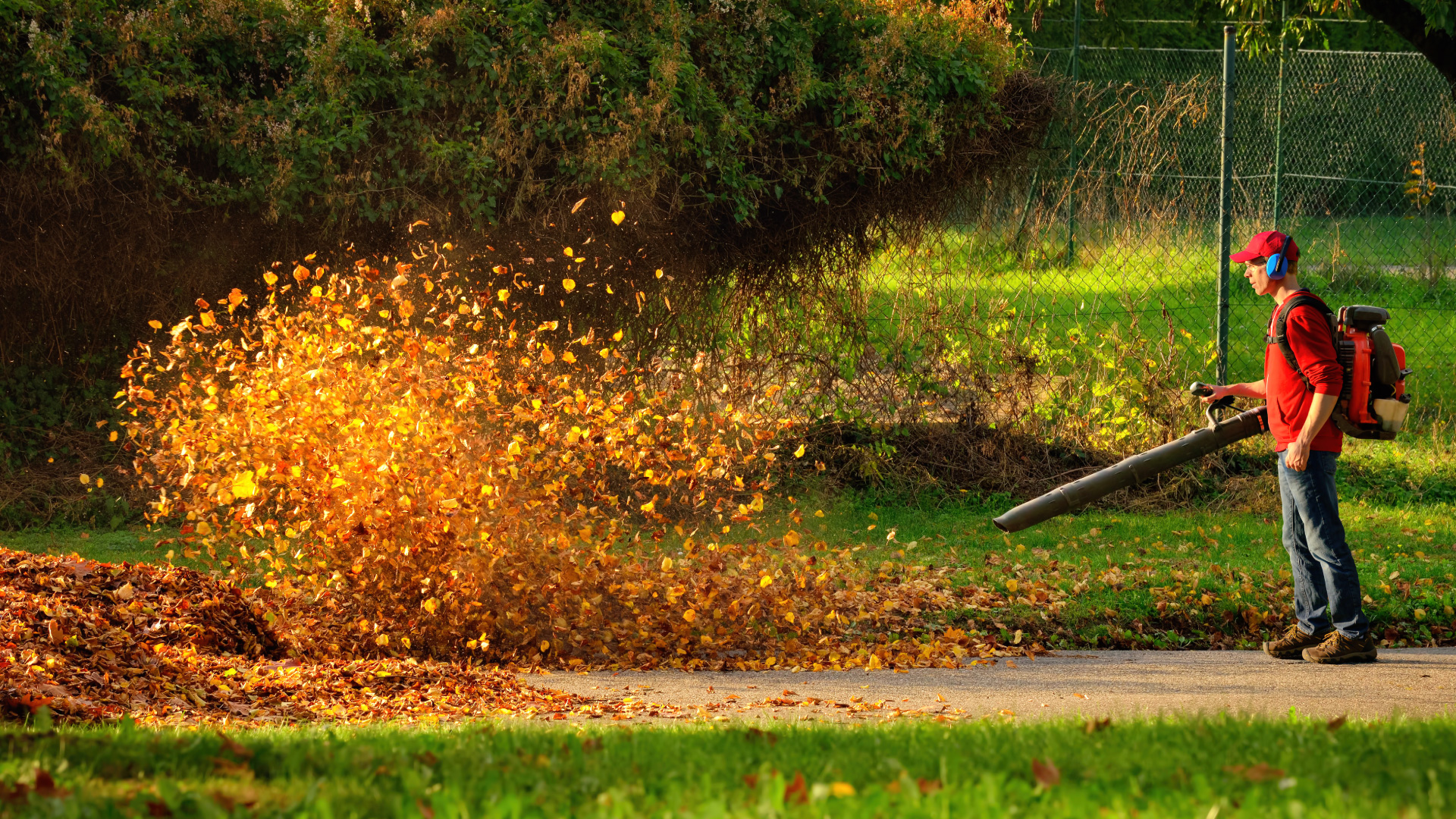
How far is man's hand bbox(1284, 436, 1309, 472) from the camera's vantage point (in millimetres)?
5883

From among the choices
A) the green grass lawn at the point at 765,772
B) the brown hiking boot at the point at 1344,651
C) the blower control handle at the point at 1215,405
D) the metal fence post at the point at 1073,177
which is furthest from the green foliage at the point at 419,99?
the green grass lawn at the point at 765,772

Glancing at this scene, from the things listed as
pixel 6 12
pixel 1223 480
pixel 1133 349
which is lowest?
pixel 1223 480

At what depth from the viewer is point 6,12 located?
8102mm

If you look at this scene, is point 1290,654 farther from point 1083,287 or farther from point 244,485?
point 1083,287

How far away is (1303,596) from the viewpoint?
244 inches

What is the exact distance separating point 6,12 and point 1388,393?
26.0 ft

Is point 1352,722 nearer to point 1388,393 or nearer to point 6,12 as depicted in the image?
point 1388,393

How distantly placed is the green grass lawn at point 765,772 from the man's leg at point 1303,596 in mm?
2041

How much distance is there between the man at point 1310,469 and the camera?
5902 mm

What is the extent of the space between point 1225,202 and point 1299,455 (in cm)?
482

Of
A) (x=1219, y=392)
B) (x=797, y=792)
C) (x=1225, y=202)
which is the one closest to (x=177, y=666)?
(x=797, y=792)

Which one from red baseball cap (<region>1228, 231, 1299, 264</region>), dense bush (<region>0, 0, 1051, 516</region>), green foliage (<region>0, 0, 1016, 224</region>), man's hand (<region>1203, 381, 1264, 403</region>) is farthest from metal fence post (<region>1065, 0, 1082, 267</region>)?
red baseball cap (<region>1228, 231, 1299, 264</region>)

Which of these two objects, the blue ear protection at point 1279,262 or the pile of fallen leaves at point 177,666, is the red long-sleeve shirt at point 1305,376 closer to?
the blue ear protection at point 1279,262

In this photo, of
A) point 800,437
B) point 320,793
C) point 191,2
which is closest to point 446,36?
point 191,2
